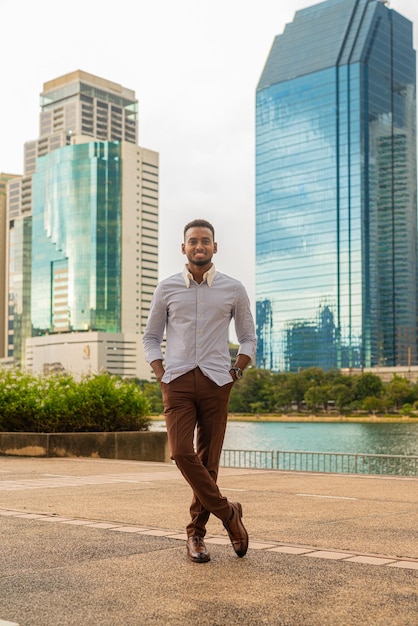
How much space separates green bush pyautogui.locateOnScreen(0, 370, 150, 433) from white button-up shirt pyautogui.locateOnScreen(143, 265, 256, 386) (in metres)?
12.3

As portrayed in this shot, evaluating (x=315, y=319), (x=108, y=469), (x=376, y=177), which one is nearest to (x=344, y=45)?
(x=376, y=177)

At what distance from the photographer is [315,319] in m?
180

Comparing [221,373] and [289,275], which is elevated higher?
[289,275]

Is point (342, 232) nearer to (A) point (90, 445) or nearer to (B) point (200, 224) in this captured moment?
(A) point (90, 445)

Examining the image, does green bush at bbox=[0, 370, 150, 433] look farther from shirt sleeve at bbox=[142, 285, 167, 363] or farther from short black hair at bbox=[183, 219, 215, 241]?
short black hair at bbox=[183, 219, 215, 241]

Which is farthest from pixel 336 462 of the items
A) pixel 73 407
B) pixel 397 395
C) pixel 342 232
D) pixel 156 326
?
pixel 342 232

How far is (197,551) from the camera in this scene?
5.32 metres

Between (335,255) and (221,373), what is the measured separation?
178m

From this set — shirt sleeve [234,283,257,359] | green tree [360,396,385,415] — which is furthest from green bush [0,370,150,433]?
green tree [360,396,385,415]

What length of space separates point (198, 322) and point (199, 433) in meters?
0.68

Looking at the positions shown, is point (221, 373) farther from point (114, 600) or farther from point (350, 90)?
point (350, 90)

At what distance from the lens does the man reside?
17.5 feet

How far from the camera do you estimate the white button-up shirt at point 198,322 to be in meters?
5.44

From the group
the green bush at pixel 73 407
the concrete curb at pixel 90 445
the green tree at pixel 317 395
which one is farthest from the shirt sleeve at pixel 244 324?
the green tree at pixel 317 395
